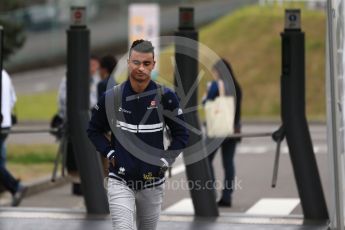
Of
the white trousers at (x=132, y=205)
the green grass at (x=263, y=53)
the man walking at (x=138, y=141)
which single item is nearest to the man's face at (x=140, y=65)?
the man walking at (x=138, y=141)

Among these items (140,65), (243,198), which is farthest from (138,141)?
(243,198)

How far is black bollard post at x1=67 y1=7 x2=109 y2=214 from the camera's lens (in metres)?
11.9

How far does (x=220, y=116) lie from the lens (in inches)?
535

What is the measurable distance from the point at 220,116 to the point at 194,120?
70.2 inches

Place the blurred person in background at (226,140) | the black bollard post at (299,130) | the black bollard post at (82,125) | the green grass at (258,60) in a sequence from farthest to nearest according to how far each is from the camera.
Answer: the green grass at (258,60), the blurred person in background at (226,140), the black bollard post at (82,125), the black bollard post at (299,130)

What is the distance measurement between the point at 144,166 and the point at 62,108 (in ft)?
21.3

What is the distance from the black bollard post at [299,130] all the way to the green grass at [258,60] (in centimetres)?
2052

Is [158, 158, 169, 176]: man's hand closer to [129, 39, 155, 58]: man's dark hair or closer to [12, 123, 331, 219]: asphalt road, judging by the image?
[129, 39, 155, 58]: man's dark hair

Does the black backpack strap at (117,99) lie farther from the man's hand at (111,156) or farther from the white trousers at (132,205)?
the white trousers at (132,205)

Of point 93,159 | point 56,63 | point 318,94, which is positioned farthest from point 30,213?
point 56,63

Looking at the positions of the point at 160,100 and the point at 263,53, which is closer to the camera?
the point at 160,100

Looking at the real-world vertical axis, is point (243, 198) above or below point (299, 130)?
below

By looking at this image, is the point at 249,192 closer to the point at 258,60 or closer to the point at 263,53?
the point at 258,60

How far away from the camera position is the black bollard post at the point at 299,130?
37.3 feet
